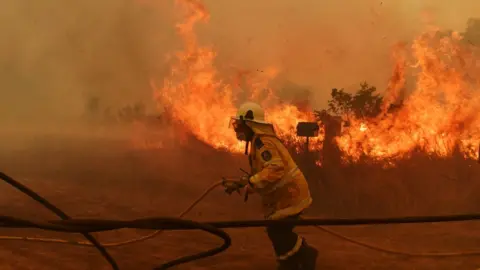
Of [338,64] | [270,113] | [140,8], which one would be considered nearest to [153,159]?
[270,113]

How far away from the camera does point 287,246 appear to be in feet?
12.8

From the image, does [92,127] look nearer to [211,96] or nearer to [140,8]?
[140,8]

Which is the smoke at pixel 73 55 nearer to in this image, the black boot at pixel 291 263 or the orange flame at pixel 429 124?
the orange flame at pixel 429 124

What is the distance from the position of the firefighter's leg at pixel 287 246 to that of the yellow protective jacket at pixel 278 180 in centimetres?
17

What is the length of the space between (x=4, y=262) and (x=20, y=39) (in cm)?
Answer: 1327

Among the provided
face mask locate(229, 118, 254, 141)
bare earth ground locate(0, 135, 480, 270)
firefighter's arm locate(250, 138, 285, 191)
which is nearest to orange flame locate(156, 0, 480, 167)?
bare earth ground locate(0, 135, 480, 270)

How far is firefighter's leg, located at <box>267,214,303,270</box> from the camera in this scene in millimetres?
3893

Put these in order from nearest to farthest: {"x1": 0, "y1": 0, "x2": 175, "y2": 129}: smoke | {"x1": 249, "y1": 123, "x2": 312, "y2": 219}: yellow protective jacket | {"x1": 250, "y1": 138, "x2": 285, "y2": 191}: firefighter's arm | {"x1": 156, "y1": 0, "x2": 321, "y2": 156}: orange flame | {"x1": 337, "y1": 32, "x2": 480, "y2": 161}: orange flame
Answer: {"x1": 250, "y1": 138, "x2": 285, "y2": 191}: firefighter's arm → {"x1": 249, "y1": 123, "x2": 312, "y2": 219}: yellow protective jacket → {"x1": 337, "y1": 32, "x2": 480, "y2": 161}: orange flame → {"x1": 156, "y1": 0, "x2": 321, "y2": 156}: orange flame → {"x1": 0, "y1": 0, "x2": 175, "y2": 129}: smoke

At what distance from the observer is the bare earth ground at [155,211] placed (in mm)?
5559

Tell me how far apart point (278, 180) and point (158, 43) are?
1087cm

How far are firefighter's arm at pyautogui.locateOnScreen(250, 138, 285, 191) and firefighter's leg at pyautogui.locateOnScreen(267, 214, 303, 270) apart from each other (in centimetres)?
46

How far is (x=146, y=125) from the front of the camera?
14617 mm

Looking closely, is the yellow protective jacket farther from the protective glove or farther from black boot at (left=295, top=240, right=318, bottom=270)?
black boot at (left=295, top=240, right=318, bottom=270)

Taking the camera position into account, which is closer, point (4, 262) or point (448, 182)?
point (4, 262)
